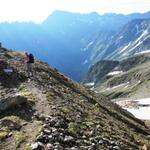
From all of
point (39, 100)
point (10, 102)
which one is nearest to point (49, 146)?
point (10, 102)

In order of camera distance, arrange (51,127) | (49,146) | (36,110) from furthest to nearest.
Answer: (36,110), (51,127), (49,146)

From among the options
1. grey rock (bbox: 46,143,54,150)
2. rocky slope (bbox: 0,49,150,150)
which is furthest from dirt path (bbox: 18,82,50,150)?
grey rock (bbox: 46,143,54,150)

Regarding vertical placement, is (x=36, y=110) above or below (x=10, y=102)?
below

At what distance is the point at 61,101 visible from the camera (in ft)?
107

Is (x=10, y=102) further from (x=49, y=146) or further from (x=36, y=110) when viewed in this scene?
(x=49, y=146)

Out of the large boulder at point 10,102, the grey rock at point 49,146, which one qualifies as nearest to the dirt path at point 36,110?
the large boulder at point 10,102

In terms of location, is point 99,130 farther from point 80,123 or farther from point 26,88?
point 26,88

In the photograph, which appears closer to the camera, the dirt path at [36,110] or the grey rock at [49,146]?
the grey rock at [49,146]

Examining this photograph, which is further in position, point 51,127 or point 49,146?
point 51,127

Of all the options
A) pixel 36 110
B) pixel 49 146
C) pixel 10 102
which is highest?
pixel 10 102

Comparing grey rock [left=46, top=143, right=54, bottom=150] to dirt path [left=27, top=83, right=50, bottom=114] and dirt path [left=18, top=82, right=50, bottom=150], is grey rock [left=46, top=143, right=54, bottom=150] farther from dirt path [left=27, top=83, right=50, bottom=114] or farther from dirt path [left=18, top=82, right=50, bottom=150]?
dirt path [left=27, top=83, right=50, bottom=114]

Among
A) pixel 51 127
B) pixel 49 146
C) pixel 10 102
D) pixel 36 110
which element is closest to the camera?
pixel 49 146

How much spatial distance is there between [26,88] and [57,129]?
1166 cm

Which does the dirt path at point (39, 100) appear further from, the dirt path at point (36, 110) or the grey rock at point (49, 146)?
the grey rock at point (49, 146)
